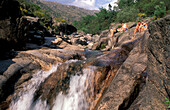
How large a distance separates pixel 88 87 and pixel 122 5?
6589cm

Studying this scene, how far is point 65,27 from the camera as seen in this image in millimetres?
51719

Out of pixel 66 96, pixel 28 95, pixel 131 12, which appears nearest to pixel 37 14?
pixel 131 12

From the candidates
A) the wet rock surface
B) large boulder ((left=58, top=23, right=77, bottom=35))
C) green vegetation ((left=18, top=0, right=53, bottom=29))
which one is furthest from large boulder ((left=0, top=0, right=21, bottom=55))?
large boulder ((left=58, top=23, right=77, bottom=35))

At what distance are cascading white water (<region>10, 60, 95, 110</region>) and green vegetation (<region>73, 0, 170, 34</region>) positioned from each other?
26.1 meters

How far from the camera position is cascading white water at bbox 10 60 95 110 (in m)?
4.43

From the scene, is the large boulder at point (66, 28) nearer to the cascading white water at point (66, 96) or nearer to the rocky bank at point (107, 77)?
the rocky bank at point (107, 77)

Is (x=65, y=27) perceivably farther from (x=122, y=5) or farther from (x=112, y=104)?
(x=112, y=104)

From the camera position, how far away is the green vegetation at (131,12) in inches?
1009

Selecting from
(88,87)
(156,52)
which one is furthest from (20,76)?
(156,52)

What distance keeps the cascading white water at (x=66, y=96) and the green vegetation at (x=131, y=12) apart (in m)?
26.1

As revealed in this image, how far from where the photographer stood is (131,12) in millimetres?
37094

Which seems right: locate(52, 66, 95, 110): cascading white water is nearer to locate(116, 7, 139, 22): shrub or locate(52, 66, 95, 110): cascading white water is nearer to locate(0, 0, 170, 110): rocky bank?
locate(0, 0, 170, 110): rocky bank

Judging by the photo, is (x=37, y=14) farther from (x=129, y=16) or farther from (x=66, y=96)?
(x=66, y=96)

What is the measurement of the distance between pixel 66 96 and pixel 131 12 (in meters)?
42.3
